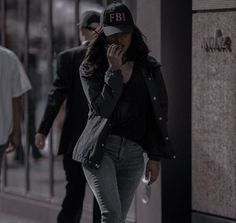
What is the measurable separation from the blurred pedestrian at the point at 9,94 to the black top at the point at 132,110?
131 centimetres

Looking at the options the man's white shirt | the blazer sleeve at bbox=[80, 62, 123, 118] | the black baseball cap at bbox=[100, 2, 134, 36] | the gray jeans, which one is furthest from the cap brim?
the man's white shirt

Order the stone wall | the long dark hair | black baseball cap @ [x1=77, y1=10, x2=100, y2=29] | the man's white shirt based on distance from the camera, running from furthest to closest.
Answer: black baseball cap @ [x1=77, y1=10, x2=100, y2=29]
the stone wall
the man's white shirt
the long dark hair

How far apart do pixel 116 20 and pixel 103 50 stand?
0.71ft

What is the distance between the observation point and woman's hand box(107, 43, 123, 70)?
4953 millimetres

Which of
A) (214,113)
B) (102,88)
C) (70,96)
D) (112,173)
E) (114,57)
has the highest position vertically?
(114,57)

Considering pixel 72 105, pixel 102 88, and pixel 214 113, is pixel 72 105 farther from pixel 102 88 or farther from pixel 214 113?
pixel 102 88

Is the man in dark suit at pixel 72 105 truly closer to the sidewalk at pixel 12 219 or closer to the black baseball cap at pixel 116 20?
the black baseball cap at pixel 116 20

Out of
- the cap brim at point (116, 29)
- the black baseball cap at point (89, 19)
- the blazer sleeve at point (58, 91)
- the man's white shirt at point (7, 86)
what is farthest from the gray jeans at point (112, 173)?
the black baseball cap at point (89, 19)

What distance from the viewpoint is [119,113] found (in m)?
5.08

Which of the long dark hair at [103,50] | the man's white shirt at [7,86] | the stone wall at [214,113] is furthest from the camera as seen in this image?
the stone wall at [214,113]

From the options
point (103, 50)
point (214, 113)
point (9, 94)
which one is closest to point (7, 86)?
point (9, 94)

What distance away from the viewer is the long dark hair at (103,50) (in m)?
5.15

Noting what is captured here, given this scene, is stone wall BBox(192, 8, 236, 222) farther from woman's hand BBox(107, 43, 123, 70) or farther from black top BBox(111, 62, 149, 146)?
woman's hand BBox(107, 43, 123, 70)

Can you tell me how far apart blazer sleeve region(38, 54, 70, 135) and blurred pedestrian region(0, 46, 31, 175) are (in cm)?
30
